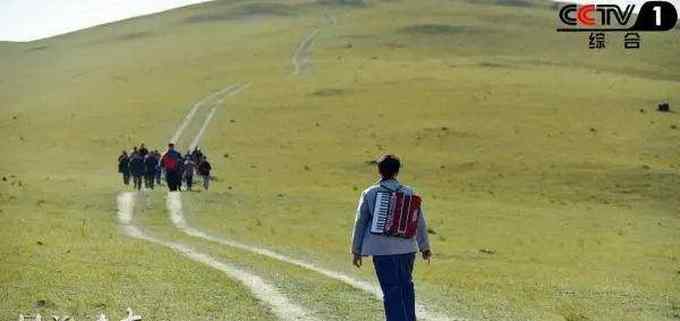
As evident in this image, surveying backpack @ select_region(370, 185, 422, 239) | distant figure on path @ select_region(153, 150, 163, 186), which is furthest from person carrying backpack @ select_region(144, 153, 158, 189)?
backpack @ select_region(370, 185, 422, 239)

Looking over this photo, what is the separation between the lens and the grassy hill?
21844mm

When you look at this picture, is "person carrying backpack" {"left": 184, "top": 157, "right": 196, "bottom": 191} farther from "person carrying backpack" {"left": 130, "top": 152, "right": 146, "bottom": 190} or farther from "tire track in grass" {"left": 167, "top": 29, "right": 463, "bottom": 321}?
"tire track in grass" {"left": 167, "top": 29, "right": 463, "bottom": 321}

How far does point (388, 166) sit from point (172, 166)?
32330 mm

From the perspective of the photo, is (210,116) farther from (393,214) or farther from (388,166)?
(393,214)

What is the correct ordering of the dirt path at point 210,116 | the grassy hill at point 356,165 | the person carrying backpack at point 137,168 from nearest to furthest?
1. the grassy hill at point 356,165
2. the person carrying backpack at point 137,168
3. the dirt path at point 210,116

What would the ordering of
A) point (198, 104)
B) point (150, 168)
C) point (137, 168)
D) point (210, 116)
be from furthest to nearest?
1. point (198, 104)
2. point (210, 116)
3. point (150, 168)
4. point (137, 168)

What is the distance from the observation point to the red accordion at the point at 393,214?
14609 mm

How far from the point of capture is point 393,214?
48.0 feet

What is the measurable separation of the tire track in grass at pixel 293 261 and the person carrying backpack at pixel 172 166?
8.32ft

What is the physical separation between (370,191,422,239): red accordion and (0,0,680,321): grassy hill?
352 cm

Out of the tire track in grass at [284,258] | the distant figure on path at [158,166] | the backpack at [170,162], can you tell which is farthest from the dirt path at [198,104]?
the tire track in grass at [284,258]

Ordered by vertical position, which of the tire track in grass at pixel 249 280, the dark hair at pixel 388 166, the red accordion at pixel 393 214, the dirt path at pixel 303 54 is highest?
the dirt path at pixel 303 54

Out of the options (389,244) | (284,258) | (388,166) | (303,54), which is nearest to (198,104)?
(303,54)

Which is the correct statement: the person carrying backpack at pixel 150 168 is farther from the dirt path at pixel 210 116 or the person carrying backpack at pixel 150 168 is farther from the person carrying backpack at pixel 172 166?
the dirt path at pixel 210 116
